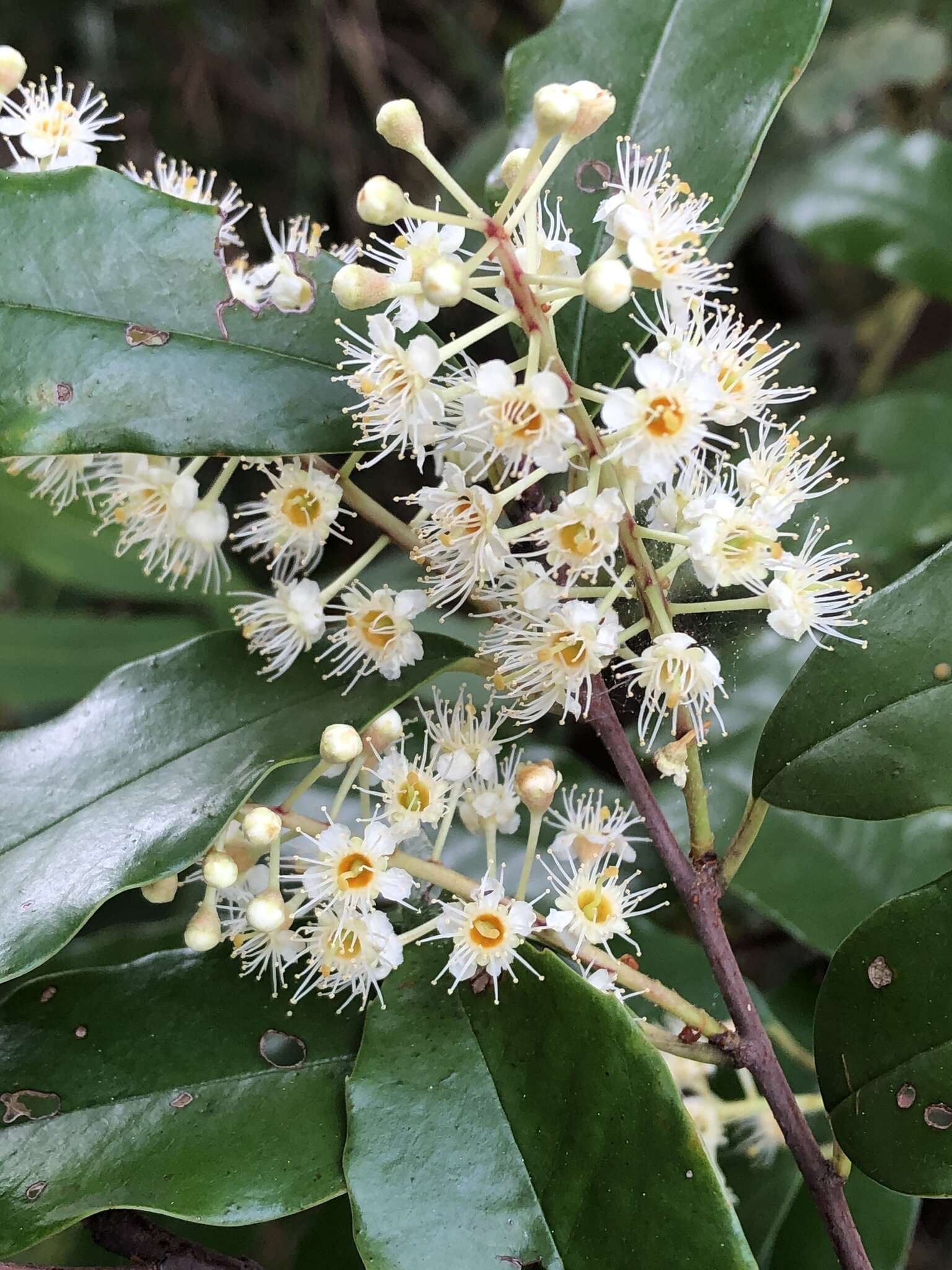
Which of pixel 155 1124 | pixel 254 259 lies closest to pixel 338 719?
pixel 155 1124

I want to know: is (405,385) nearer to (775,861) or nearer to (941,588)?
(941,588)

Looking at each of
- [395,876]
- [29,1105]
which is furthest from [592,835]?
[29,1105]

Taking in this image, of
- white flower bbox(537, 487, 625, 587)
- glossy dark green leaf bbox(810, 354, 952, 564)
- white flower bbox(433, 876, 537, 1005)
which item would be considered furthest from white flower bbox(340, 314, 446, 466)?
glossy dark green leaf bbox(810, 354, 952, 564)

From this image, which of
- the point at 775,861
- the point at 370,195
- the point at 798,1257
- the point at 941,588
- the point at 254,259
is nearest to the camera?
the point at 370,195

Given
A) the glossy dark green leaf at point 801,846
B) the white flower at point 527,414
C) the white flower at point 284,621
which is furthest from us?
the glossy dark green leaf at point 801,846

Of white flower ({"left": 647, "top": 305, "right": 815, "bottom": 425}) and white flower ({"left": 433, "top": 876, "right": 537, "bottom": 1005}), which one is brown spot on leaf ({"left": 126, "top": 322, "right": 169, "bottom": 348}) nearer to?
white flower ({"left": 647, "top": 305, "right": 815, "bottom": 425})

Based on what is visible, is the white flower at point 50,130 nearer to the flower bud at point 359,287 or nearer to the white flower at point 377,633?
the flower bud at point 359,287

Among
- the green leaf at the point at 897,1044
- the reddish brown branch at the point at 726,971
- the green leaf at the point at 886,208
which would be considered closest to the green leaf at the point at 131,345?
the reddish brown branch at the point at 726,971
